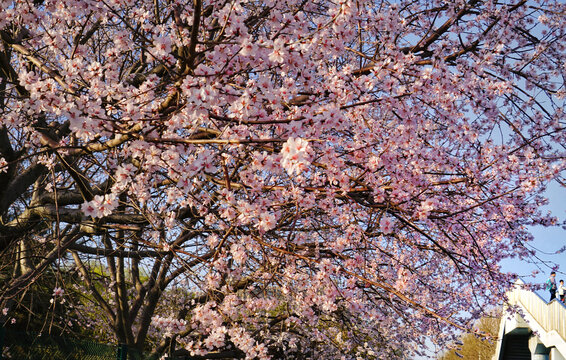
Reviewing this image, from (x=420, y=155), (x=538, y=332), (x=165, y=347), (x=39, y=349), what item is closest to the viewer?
(x=420, y=155)

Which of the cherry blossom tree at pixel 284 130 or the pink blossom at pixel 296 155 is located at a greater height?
the cherry blossom tree at pixel 284 130

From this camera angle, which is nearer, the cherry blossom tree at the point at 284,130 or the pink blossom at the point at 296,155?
the pink blossom at the point at 296,155

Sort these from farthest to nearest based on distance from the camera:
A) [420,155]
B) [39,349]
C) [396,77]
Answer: [39,349] < [420,155] < [396,77]

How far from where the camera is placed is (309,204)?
523 centimetres

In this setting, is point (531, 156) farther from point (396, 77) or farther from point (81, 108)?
point (81, 108)

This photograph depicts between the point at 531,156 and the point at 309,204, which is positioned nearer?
the point at 309,204

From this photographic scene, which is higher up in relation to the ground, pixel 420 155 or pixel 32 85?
pixel 420 155

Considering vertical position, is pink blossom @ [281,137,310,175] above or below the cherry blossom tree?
below

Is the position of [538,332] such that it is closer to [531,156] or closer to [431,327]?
[431,327]

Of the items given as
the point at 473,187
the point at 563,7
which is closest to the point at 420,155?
the point at 473,187

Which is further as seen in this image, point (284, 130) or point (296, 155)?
point (284, 130)

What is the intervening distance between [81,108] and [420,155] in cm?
349

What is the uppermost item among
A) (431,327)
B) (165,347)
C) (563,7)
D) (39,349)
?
(563,7)

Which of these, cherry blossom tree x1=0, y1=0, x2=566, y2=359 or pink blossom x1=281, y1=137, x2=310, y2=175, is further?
cherry blossom tree x1=0, y1=0, x2=566, y2=359
